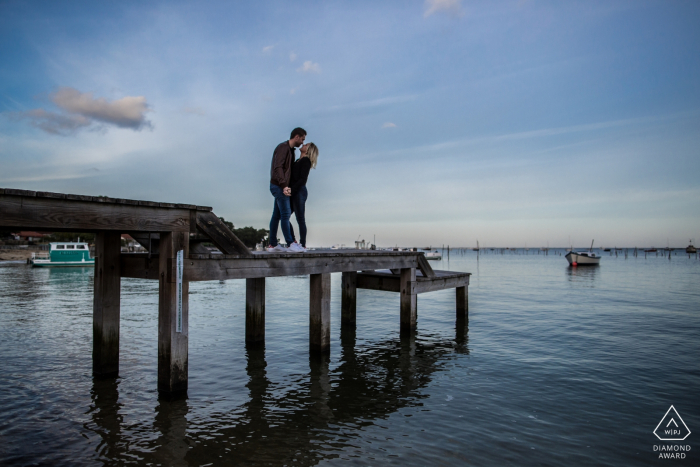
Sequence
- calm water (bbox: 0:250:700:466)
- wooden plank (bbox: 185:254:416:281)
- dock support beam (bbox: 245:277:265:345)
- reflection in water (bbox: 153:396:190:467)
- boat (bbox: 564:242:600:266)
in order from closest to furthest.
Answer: reflection in water (bbox: 153:396:190:467), calm water (bbox: 0:250:700:466), wooden plank (bbox: 185:254:416:281), dock support beam (bbox: 245:277:265:345), boat (bbox: 564:242:600:266)

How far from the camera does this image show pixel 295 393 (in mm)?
8656

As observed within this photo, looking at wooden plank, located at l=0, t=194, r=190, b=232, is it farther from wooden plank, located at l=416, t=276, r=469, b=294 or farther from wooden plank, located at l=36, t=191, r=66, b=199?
wooden plank, located at l=416, t=276, r=469, b=294

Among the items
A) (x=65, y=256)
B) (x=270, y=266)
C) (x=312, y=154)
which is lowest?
(x=65, y=256)

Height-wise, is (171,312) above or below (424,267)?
below

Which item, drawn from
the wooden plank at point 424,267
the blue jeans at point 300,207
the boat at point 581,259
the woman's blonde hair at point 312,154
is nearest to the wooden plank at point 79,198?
the blue jeans at point 300,207

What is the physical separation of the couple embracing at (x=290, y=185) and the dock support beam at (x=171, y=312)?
246 centimetres

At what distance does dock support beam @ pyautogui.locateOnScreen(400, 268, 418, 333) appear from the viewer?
13.2 metres

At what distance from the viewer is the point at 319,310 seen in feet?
34.7

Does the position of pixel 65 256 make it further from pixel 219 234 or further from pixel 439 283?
pixel 219 234

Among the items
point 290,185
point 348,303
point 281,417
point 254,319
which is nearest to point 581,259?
point 348,303

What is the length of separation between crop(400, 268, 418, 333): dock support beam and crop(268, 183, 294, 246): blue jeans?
478cm

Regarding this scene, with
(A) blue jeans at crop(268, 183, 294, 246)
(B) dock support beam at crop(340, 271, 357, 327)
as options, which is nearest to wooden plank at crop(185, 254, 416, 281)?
(A) blue jeans at crop(268, 183, 294, 246)

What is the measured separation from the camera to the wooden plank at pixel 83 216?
18.5ft

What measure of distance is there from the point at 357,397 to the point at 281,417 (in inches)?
67.4
